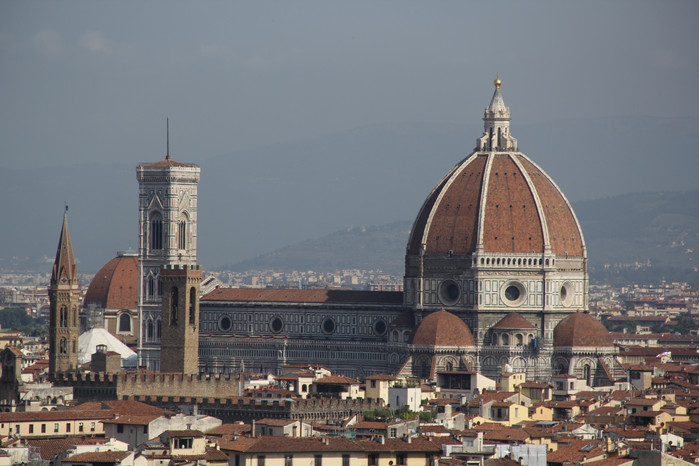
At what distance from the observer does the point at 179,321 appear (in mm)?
110312

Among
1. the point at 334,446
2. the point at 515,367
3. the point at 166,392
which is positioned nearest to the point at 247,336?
the point at 515,367

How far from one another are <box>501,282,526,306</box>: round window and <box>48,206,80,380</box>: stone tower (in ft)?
92.9

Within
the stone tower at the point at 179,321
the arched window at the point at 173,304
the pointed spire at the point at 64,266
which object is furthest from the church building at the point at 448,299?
the pointed spire at the point at 64,266

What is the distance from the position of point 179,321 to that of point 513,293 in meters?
26.8

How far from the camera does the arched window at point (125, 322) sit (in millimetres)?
161125

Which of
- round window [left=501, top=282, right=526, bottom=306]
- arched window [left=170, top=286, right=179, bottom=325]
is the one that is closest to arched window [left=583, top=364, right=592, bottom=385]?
round window [left=501, top=282, right=526, bottom=306]

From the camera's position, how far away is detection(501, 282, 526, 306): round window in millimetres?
127938

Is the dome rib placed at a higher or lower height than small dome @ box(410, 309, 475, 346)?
higher

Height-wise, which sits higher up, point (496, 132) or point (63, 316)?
point (496, 132)

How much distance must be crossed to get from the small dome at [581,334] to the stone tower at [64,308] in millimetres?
30199

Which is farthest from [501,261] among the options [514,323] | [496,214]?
[514,323]

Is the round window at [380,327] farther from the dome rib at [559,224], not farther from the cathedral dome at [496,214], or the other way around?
the dome rib at [559,224]

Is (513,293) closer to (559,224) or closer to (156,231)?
(559,224)

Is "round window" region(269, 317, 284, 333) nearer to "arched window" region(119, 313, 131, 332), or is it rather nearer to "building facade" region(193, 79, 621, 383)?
"building facade" region(193, 79, 621, 383)
